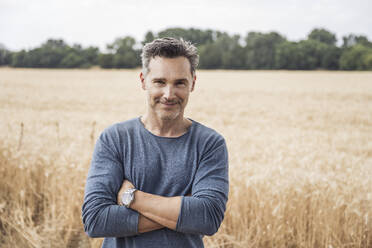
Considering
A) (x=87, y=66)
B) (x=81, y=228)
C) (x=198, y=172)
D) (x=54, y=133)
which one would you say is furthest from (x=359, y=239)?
(x=87, y=66)

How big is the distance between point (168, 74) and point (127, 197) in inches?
22.5

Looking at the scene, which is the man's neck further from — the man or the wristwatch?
the wristwatch

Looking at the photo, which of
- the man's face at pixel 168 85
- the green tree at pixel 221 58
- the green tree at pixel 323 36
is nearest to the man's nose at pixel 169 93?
the man's face at pixel 168 85

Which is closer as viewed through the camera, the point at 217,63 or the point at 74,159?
the point at 74,159

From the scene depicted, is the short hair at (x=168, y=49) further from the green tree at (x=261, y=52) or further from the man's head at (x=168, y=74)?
the green tree at (x=261, y=52)

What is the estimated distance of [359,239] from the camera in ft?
9.02

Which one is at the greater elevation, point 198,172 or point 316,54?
point 316,54

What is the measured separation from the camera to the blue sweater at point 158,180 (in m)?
1.48

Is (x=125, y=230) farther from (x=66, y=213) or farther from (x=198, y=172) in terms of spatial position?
(x=66, y=213)

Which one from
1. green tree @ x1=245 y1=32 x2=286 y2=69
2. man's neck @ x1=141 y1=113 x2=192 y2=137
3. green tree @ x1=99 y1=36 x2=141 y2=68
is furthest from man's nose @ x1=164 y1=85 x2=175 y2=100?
green tree @ x1=245 y1=32 x2=286 y2=69

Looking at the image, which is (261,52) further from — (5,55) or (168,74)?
(168,74)

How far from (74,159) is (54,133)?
8.09ft

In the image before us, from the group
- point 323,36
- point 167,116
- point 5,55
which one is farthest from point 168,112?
point 323,36

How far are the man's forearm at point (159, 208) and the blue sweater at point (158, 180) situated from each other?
27mm
